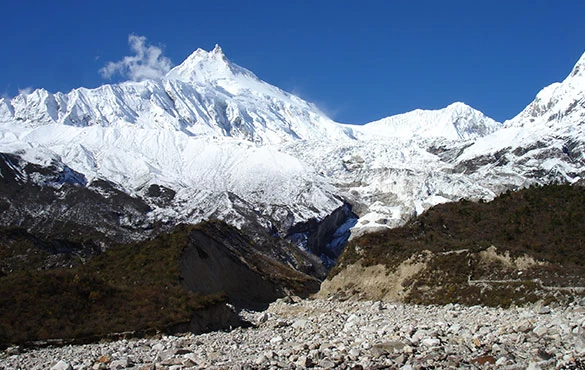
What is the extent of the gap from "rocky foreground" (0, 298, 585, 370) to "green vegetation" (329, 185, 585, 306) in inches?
159

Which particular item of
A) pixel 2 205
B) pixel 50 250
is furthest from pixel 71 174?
pixel 50 250

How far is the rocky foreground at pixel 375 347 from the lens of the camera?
18.3m

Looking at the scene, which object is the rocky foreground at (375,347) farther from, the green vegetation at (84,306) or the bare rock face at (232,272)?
the bare rock face at (232,272)

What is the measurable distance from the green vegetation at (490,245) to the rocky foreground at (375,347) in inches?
159

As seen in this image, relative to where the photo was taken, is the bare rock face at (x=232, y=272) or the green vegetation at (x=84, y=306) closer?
the green vegetation at (x=84, y=306)

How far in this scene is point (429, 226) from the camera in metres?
49.1

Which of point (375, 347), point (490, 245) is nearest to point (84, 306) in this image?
point (375, 347)

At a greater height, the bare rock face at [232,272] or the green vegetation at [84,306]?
the bare rock face at [232,272]

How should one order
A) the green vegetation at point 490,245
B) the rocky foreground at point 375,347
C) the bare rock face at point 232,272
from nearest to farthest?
the rocky foreground at point 375,347 < the green vegetation at point 490,245 < the bare rock face at point 232,272

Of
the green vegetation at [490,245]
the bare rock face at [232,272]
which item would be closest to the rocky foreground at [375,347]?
the green vegetation at [490,245]

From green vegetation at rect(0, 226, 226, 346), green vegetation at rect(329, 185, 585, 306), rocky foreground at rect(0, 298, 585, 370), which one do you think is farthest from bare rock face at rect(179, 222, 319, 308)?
rocky foreground at rect(0, 298, 585, 370)

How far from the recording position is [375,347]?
795 inches

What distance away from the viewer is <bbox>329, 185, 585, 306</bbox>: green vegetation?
113 ft

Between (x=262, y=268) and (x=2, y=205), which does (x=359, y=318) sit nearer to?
(x=262, y=268)
